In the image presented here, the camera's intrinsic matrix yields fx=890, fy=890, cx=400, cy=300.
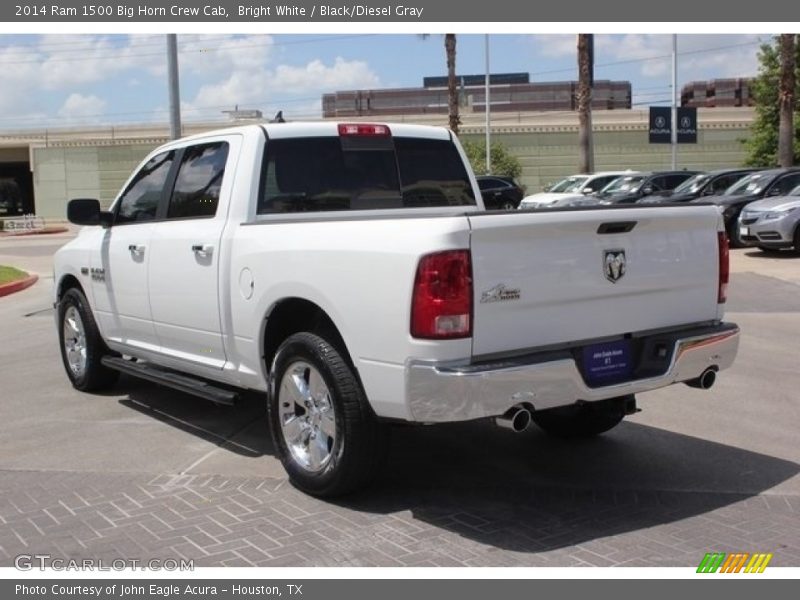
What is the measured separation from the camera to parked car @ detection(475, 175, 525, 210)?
29.9 metres

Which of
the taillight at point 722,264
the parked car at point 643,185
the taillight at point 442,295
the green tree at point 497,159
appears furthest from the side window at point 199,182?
the green tree at point 497,159

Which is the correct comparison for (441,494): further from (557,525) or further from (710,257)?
(710,257)

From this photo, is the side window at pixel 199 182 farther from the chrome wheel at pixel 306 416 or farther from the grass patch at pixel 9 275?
the grass patch at pixel 9 275

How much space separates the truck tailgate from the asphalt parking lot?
98cm

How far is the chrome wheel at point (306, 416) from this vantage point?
16.2 ft

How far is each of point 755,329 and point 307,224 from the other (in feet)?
24.1

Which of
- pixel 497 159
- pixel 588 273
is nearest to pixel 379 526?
pixel 588 273

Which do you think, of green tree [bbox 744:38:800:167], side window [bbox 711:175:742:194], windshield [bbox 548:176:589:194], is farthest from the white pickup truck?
green tree [bbox 744:38:800:167]

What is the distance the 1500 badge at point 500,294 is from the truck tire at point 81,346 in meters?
4.31

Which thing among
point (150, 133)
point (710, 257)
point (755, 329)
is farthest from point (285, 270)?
point (150, 133)

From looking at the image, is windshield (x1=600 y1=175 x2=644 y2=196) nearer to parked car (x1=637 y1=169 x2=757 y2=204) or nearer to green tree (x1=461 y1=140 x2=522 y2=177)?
parked car (x1=637 y1=169 x2=757 y2=204)

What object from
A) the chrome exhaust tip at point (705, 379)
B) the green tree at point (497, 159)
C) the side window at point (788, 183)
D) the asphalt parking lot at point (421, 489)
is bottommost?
the asphalt parking lot at point (421, 489)

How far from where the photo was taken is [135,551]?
14.4ft

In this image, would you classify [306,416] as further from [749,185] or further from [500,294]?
[749,185]
